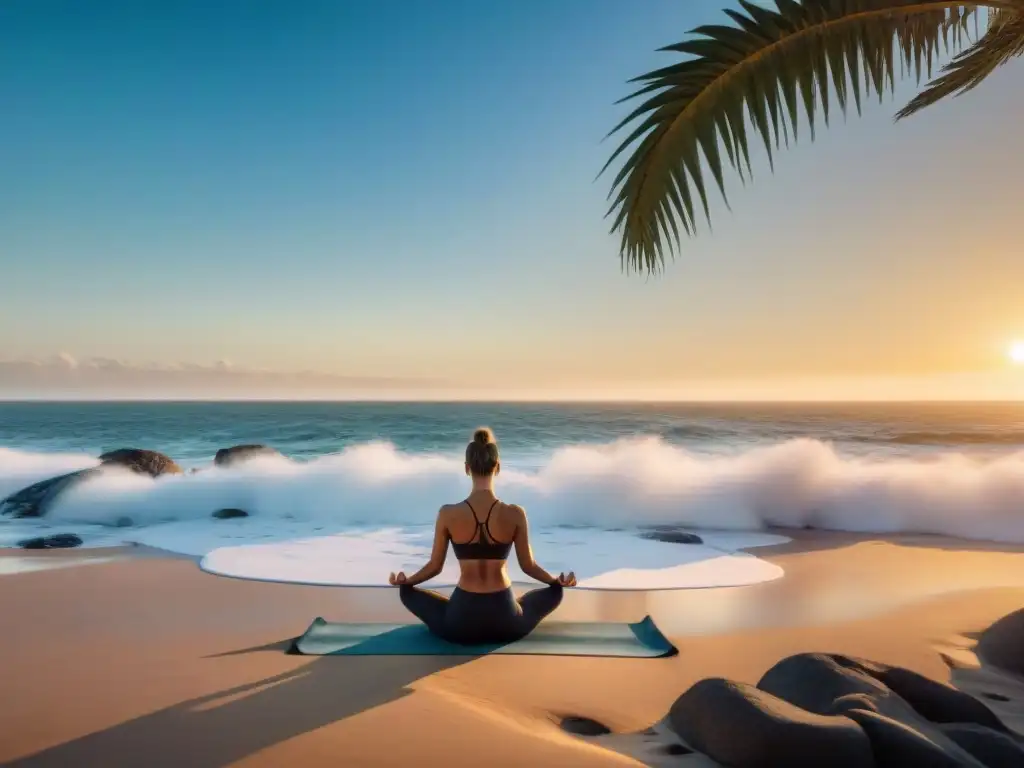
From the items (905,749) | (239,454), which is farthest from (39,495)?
(905,749)

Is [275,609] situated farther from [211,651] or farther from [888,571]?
[888,571]

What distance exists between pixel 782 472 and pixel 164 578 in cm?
1303

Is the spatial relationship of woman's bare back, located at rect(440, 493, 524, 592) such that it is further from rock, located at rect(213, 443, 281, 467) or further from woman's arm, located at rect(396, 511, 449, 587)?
rock, located at rect(213, 443, 281, 467)

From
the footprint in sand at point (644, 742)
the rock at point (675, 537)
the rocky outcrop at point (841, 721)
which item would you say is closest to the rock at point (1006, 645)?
the rocky outcrop at point (841, 721)

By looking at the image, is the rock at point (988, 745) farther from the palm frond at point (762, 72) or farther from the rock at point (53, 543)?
the rock at point (53, 543)

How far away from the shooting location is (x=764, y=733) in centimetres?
320

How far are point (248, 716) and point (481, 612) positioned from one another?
5.80 feet

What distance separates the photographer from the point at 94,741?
12.2 ft

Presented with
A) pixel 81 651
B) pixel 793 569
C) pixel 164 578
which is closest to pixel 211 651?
pixel 81 651

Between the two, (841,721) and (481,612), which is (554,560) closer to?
(481,612)

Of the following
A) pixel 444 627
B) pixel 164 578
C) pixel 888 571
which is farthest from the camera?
pixel 888 571

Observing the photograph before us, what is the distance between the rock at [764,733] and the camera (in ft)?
10.1

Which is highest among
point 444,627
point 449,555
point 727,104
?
point 727,104

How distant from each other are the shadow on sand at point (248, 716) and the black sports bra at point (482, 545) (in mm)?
766
